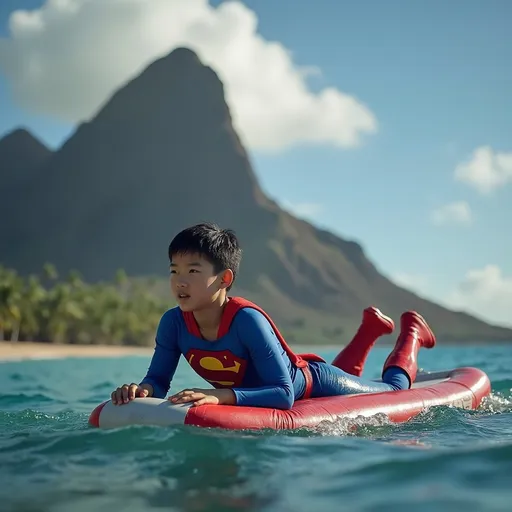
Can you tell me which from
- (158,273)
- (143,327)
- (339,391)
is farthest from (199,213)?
(339,391)

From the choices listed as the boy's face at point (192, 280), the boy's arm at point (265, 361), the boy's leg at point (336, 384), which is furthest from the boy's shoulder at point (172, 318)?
the boy's leg at point (336, 384)

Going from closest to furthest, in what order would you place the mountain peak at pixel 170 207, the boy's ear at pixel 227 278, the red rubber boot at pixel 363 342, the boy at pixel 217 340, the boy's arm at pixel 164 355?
the boy at pixel 217 340 < the boy's ear at pixel 227 278 < the boy's arm at pixel 164 355 < the red rubber boot at pixel 363 342 < the mountain peak at pixel 170 207

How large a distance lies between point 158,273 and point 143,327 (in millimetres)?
80810

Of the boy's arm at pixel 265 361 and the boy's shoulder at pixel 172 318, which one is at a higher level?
the boy's shoulder at pixel 172 318

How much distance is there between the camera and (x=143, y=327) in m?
55.8

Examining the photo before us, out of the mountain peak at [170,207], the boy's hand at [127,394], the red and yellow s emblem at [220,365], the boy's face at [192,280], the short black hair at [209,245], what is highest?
the mountain peak at [170,207]

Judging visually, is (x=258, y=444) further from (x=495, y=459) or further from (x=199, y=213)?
(x=199, y=213)

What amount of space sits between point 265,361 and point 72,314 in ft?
156

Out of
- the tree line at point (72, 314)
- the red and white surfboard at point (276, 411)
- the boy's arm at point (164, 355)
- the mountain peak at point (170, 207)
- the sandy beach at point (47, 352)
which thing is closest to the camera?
the red and white surfboard at point (276, 411)

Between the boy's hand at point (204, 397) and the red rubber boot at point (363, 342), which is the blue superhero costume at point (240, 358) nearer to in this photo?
the boy's hand at point (204, 397)

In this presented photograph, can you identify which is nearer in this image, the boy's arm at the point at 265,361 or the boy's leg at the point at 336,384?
the boy's arm at the point at 265,361

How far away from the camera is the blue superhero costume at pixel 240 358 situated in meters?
4.18

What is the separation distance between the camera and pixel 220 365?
4.39 meters

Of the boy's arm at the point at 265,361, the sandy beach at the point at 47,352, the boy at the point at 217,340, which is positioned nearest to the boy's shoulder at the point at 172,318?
the boy at the point at 217,340
